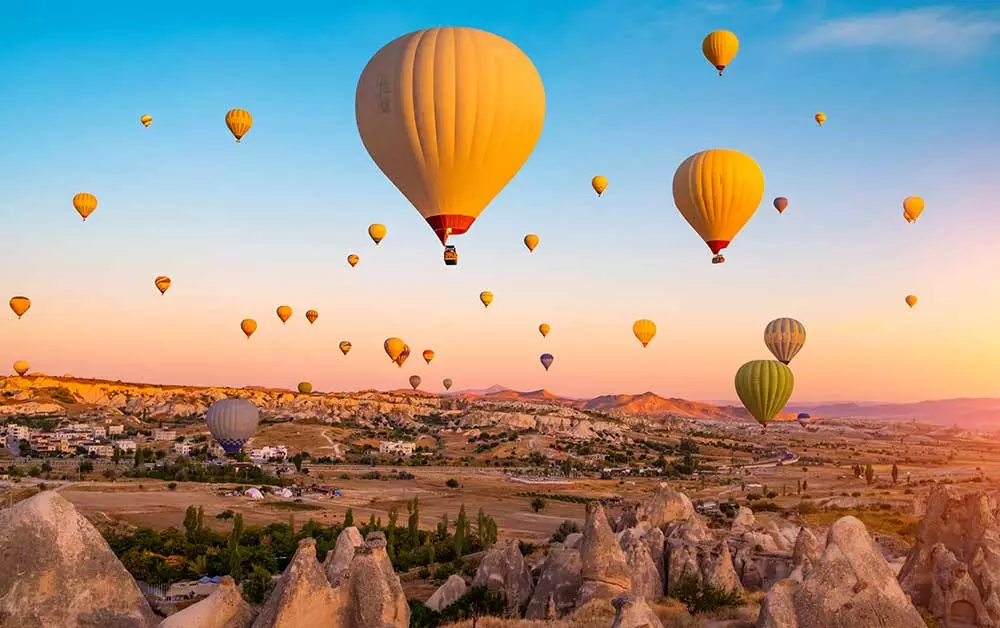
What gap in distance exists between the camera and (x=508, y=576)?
951 inches

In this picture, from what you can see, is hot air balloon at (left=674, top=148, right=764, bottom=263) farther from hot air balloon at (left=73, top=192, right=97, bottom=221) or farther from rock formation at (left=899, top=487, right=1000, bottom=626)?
hot air balloon at (left=73, top=192, right=97, bottom=221)

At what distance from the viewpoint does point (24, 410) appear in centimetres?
13138

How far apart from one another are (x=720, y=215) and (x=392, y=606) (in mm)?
33098

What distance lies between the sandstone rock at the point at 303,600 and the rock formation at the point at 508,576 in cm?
1016

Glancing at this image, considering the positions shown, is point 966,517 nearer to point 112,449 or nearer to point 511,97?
point 511,97

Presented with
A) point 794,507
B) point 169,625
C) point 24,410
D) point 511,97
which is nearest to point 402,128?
point 511,97

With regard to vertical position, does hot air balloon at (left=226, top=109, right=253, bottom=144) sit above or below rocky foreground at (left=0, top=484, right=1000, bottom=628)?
above

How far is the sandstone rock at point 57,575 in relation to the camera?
1354cm

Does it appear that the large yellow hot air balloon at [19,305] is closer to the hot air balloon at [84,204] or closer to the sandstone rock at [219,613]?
the hot air balloon at [84,204]

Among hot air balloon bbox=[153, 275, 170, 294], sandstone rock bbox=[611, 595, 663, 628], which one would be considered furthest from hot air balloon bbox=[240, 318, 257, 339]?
sandstone rock bbox=[611, 595, 663, 628]

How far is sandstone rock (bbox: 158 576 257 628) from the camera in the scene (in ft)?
42.5

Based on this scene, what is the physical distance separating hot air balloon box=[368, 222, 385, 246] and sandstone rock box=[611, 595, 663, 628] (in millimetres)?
51012

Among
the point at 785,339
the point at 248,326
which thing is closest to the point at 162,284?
the point at 248,326

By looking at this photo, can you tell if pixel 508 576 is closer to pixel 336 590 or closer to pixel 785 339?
pixel 336 590
